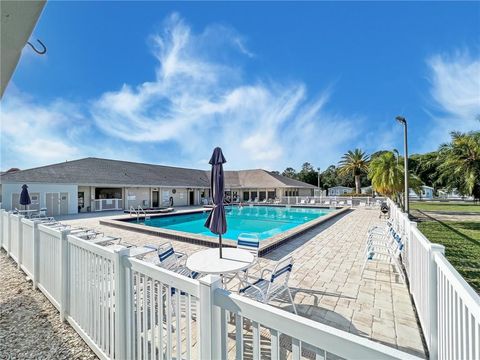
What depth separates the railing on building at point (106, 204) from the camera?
72.4 ft

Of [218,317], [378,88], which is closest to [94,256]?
[218,317]

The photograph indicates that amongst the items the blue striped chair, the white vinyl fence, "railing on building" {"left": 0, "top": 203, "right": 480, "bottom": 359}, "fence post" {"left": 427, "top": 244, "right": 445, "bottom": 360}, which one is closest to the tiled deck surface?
"railing on building" {"left": 0, "top": 203, "right": 480, "bottom": 359}

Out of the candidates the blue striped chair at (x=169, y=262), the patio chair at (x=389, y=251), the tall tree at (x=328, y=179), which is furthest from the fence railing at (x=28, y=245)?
the tall tree at (x=328, y=179)

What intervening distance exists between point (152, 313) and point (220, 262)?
200cm

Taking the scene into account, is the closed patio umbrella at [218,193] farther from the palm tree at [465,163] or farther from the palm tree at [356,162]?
the palm tree at [356,162]

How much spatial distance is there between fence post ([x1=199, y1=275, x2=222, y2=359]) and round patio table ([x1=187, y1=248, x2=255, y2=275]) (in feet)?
6.25

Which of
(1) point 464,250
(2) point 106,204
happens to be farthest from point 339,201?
(2) point 106,204

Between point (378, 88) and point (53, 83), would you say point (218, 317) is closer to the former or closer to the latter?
point (53, 83)

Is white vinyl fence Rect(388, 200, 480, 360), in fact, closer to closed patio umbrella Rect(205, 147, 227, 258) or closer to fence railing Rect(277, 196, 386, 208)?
closed patio umbrella Rect(205, 147, 227, 258)

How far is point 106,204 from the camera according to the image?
22.6m

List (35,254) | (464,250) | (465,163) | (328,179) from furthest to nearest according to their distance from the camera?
1. (328,179)
2. (465,163)
3. (464,250)
4. (35,254)

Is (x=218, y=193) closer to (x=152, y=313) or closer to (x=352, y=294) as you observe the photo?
(x=152, y=313)

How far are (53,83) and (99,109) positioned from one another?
5.11 m

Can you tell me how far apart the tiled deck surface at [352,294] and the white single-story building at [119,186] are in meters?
17.0
